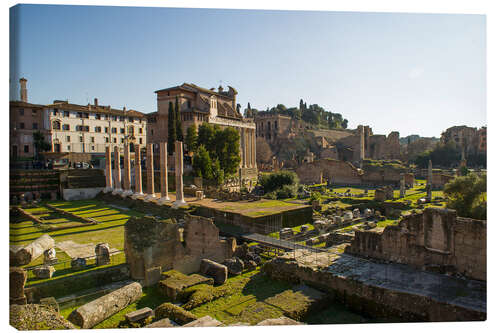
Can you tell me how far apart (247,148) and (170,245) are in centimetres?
3416

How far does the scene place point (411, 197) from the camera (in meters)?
26.0

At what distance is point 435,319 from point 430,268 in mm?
2029

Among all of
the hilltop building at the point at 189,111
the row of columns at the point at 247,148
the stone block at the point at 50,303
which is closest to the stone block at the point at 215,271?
the stone block at the point at 50,303

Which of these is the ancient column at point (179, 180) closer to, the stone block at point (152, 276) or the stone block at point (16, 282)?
the stone block at point (152, 276)

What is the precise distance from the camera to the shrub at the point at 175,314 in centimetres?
799

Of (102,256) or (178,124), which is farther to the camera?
(178,124)

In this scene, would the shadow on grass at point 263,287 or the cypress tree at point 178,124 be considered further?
the cypress tree at point 178,124

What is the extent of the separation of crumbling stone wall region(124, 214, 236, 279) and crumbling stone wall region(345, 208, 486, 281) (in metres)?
5.33

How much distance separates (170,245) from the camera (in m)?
11.9

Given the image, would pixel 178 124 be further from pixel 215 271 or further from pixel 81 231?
pixel 215 271

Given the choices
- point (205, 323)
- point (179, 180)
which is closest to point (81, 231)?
point (179, 180)

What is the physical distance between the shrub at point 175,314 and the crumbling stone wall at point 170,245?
289 cm

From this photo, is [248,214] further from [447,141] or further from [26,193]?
[447,141]

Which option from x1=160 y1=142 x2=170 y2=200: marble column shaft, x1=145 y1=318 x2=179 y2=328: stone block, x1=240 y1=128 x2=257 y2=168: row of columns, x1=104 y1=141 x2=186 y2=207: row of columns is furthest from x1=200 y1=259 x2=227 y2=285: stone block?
x1=240 y1=128 x2=257 y2=168: row of columns
